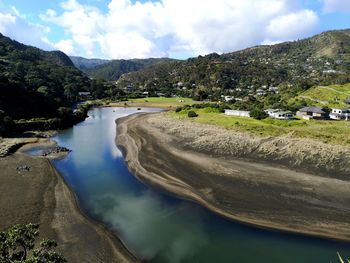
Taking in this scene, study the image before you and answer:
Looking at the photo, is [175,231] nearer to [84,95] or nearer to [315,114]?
[315,114]

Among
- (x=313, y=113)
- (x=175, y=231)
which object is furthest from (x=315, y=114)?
(x=175, y=231)

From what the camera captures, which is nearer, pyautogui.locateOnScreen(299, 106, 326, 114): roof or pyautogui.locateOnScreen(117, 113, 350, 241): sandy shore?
pyautogui.locateOnScreen(117, 113, 350, 241): sandy shore

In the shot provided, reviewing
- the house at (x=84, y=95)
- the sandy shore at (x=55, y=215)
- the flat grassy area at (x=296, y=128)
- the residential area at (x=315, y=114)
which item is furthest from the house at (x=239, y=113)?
the house at (x=84, y=95)

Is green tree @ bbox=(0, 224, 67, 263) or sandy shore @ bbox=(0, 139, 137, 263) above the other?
green tree @ bbox=(0, 224, 67, 263)

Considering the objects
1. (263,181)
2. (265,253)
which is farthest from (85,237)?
(263,181)

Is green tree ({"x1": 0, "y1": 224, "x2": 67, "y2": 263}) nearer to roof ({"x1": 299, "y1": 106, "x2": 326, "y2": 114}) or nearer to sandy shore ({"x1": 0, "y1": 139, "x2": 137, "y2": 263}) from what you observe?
sandy shore ({"x1": 0, "y1": 139, "x2": 137, "y2": 263})

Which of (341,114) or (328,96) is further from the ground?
(328,96)

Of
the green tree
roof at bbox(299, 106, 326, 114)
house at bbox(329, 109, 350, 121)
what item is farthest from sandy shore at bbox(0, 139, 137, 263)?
house at bbox(329, 109, 350, 121)
